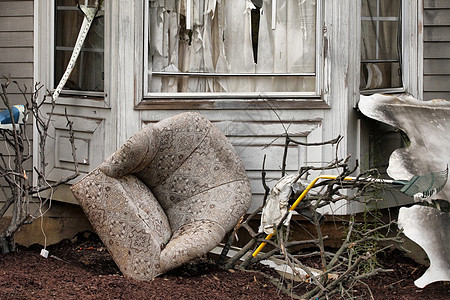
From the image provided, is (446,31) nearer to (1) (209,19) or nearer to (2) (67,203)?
(1) (209,19)

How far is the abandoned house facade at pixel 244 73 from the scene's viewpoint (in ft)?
18.6

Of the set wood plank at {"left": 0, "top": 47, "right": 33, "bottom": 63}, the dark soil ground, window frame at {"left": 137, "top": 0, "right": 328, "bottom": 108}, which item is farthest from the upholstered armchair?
wood plank at {"left": 0, "top": 47, "right": 33, "bottom": 63}

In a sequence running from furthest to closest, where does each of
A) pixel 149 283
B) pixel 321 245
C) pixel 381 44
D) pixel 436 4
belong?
pixel 436 4
pixel 381 44
pixel 149 283
pixel 321 245

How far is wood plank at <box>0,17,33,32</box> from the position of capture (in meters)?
6.30

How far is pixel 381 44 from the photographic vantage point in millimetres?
6133

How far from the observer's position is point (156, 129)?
17.2 feet

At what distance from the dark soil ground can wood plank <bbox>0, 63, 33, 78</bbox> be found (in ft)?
5.15

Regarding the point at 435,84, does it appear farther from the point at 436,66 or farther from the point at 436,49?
the point at 436,49

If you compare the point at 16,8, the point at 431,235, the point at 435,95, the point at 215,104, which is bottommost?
the point at 431,235

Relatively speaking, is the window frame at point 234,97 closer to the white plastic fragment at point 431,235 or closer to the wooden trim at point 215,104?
the wooden trim at point 215,104

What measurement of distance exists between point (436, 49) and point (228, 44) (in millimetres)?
1847

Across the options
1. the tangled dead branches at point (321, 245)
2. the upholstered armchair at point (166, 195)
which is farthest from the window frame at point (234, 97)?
the tangled dead branches at point (321, 245)

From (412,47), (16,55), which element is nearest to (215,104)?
(412,47)

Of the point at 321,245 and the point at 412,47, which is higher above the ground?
the point at 412,47
